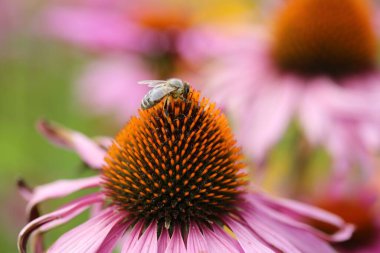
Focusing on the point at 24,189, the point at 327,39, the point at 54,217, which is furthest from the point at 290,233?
the point at 327,39

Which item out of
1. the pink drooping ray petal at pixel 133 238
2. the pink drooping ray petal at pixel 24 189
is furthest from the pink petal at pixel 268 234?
the pink drooping ray petal at pixel 24 189

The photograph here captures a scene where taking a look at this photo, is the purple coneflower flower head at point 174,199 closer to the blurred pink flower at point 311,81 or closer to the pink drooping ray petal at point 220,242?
the pink drooping ray petal at point 220,242

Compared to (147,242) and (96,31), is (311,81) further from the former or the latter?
(147,242)

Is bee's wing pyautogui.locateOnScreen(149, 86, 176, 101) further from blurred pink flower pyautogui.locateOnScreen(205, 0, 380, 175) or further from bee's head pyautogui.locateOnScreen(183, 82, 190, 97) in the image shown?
blurred pink flower pyautogui.locateOnScreen(205, 0, 380, 175)

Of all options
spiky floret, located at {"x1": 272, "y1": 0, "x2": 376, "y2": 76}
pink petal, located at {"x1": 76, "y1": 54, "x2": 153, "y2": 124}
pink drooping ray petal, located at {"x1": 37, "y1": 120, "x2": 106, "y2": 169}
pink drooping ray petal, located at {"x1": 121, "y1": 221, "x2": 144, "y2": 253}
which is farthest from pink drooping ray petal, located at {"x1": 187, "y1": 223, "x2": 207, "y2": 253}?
pink petal, located at {"x1": 76, "y1": 54, "x2": 153, "y2": 124}

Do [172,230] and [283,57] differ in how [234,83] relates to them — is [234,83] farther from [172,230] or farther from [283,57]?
[172,230]
